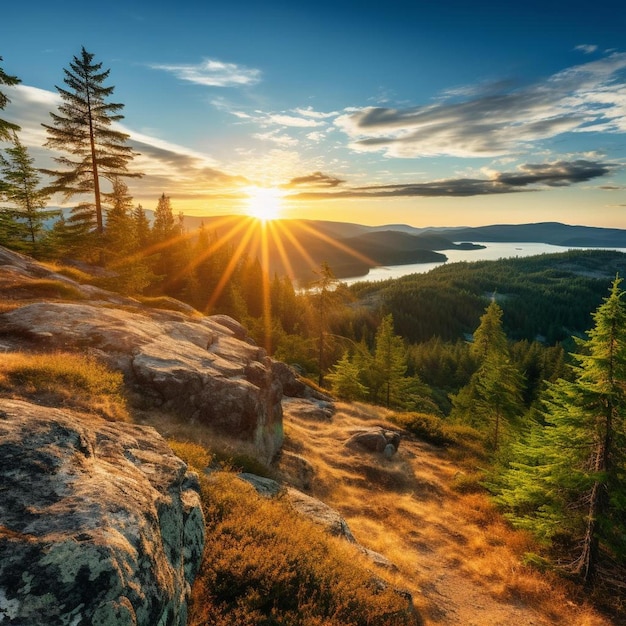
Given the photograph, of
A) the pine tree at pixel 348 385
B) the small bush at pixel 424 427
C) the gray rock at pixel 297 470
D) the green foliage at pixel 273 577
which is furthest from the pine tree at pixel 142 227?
the green foliage at pixel 273 577

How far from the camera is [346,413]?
30797 mm

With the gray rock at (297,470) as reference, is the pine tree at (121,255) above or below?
above

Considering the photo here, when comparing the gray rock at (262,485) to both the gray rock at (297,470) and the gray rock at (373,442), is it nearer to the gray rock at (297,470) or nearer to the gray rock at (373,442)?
the gray rock at (297,470)

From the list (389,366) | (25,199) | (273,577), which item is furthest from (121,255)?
(273,577)

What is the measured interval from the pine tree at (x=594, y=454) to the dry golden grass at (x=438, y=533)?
190 cm

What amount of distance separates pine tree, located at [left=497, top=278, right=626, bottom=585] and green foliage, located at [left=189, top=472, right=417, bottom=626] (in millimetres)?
9645

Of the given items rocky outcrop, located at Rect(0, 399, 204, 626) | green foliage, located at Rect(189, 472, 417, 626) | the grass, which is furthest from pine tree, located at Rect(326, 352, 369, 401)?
rocky outcrop, located at Rect(0, 399, 204, 626)

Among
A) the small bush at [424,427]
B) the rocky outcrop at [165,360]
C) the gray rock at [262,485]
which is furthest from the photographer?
the small bush at [424,427]

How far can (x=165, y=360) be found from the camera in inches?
557

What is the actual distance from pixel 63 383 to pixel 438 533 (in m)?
15.6

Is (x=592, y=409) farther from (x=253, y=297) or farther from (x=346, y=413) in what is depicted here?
(x=253, y=297)

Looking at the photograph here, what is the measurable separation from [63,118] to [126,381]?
25.9 m

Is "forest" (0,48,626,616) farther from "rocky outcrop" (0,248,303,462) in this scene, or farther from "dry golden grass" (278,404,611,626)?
"rocky outcrop" (0,248,303,462)

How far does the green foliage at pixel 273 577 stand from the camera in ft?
Answer: 19.7
